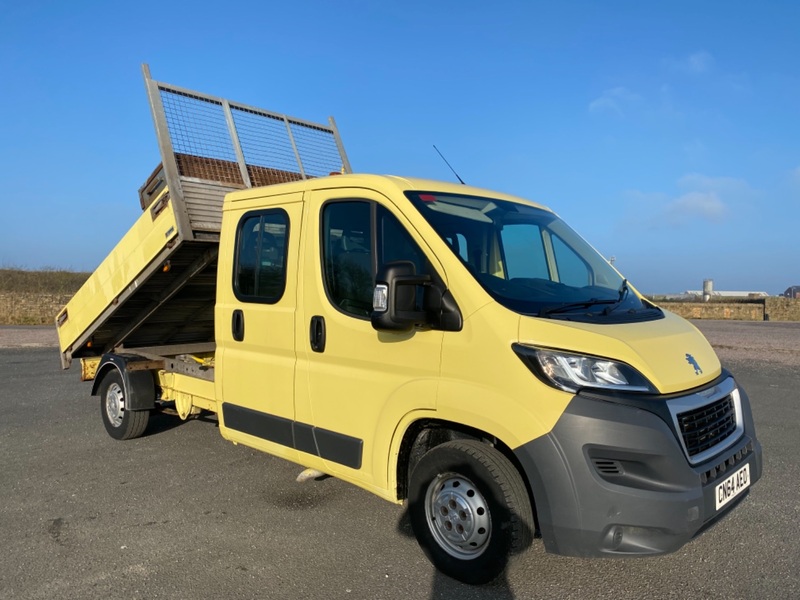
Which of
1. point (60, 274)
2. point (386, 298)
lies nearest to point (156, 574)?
point (386, 298)

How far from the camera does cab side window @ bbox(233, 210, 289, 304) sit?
175 inches

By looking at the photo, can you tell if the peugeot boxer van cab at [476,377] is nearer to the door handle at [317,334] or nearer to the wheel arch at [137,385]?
the door handle at [317,334]

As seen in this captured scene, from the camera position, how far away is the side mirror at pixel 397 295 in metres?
3.23

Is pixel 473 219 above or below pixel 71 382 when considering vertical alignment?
above

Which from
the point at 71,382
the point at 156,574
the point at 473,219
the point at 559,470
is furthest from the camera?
the point at 71,382

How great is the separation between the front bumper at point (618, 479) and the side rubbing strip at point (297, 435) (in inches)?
53.2

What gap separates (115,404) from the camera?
6.69m

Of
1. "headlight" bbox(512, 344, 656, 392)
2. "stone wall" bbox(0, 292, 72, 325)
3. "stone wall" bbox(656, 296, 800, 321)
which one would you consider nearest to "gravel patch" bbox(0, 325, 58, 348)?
"stone wall" bbox(0, 292, 72, 325)

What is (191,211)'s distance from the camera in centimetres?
535

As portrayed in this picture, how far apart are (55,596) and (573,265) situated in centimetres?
371

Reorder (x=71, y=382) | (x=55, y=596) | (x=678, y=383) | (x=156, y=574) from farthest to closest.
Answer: (x=71, y=382) → (x=156, y=574) → (x=55, y=596) → (x=678, y=383)

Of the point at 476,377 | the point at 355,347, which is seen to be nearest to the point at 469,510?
the point at 476,377

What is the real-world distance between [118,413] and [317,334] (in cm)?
376

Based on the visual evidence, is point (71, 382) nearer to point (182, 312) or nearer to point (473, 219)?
point (182, 312)
